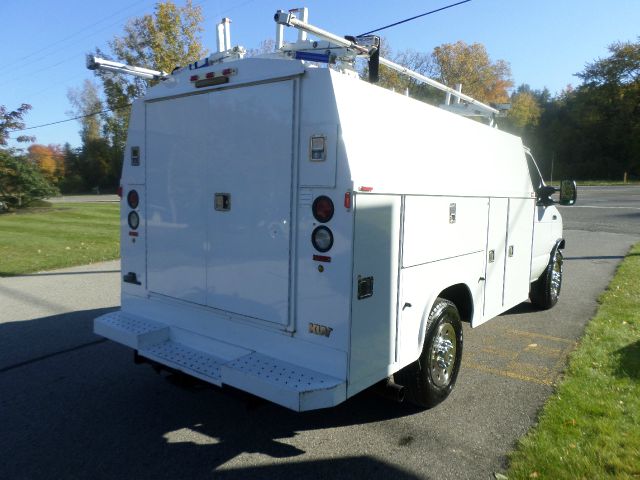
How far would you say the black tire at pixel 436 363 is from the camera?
3902 millimetres

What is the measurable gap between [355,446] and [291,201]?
1801 mm

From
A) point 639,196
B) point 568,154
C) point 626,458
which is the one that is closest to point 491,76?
point 639,196

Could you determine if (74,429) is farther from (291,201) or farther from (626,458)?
(626,458)

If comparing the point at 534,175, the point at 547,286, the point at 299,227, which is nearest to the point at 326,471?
the point at 299,227

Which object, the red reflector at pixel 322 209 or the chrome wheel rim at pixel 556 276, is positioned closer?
the red reflector at pixel 322 209

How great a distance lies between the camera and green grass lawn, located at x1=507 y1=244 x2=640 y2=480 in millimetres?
3271

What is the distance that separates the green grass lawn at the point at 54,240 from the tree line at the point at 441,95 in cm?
460

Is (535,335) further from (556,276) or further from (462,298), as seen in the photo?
(462,298)

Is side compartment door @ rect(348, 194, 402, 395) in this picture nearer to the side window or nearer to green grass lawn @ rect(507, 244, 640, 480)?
green grass lawn @ rect(507, 244, 640, 480)

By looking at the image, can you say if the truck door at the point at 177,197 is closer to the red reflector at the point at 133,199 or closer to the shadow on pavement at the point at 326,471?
the red reflector at the point at 133,199

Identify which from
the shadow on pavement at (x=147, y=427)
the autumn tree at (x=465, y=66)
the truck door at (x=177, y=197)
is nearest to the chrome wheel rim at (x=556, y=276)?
the shadow on pavement at (x=147, y=427)

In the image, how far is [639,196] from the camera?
110 feet

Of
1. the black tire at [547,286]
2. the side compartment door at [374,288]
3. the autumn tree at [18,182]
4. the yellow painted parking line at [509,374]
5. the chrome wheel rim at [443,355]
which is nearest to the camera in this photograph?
the side compartment door at [374,288]

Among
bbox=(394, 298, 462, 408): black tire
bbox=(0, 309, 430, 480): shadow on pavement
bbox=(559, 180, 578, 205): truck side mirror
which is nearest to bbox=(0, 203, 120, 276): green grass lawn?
bbox=(0, 309, 430, 480): shadow on pavement
